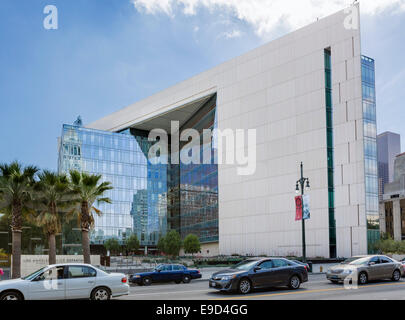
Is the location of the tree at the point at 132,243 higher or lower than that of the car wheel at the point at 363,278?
lower

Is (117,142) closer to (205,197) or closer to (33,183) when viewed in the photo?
(205,197)

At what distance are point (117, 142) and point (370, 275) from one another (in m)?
78.0

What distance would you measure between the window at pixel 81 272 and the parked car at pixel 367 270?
1173 cm

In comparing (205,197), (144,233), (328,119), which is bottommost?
(144,233)

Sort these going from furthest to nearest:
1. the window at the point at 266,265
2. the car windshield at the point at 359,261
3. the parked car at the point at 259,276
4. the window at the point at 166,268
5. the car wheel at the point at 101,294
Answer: the window at the point at 166,268
the car windshield at the point at 359,261
the window at the point at 266,265
the parked car at the point at 259,276
the car wheel at the point at 101,294

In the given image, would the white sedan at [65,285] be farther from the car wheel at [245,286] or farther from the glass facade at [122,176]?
the glass facade at [122,176]

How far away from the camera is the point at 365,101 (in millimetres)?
54750

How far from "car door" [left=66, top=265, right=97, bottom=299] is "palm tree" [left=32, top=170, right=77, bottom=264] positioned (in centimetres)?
1598

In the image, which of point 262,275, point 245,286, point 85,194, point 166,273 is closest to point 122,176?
point 85,194

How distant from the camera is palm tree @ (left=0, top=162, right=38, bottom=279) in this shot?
28859mm

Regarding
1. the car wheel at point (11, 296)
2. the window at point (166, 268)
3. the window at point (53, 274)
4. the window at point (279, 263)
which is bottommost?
the window at point (166, 268)

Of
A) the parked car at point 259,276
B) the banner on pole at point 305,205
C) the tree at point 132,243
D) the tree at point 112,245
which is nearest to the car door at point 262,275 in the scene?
the parked car at point 259,276

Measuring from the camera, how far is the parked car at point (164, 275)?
88.5 ft
